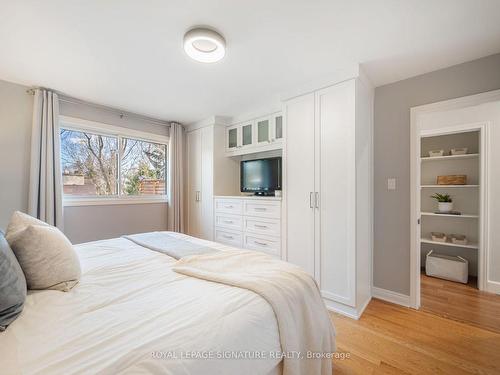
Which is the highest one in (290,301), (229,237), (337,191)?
(337,191)

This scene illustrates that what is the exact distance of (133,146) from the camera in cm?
363

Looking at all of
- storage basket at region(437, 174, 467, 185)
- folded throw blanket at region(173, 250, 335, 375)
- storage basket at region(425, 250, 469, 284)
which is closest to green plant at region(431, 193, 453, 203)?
storage basket at region(437, 174, 467, 185)

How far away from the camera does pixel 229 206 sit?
337cm

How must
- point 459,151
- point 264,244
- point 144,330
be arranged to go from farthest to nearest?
point 459,151 < point 264,244 < point 144,330

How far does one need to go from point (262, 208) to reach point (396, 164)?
5.22 ft

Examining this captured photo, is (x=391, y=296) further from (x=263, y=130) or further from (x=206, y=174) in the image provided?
(x=206, y=174)

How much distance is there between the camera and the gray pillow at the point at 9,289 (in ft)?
2.63

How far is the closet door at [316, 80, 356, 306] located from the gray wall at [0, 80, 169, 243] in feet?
8.94

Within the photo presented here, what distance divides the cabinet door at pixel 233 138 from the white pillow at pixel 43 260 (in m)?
2.73

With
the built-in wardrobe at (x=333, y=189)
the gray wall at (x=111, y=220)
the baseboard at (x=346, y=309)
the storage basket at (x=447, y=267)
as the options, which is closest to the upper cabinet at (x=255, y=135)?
the built-in wardrobe at (x=333, y=189)

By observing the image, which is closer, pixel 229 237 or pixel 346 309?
pixel 346 309

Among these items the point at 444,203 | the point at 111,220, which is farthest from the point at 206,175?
the point at 444,203

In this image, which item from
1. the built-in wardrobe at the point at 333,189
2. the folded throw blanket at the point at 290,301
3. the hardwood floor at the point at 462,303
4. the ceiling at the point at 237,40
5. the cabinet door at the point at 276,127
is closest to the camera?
the folded throw blanket at the point at 290,301

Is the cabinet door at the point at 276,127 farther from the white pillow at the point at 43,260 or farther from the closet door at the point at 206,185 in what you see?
the white pillow at the point at 43,260
